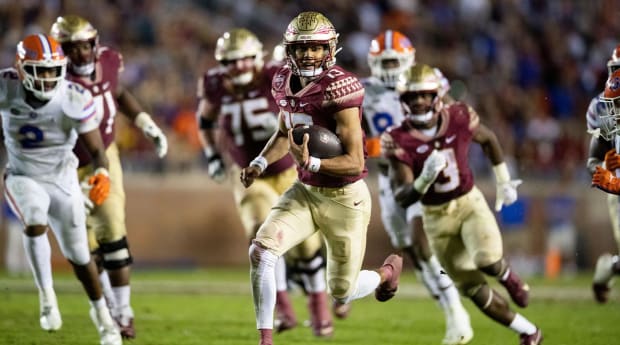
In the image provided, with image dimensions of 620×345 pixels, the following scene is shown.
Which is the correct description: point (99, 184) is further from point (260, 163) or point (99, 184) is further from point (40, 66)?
point (260, 163)

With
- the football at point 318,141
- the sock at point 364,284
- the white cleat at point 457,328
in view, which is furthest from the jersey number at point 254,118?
the football at point 318,141

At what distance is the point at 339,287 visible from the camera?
6.21m

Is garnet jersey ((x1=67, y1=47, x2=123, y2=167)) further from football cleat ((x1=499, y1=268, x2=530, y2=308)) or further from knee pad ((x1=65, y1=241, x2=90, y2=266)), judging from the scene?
football cleat ((x1=499, y1=268, x2=530, y2=308))

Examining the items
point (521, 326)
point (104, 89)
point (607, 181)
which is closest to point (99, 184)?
point (104, 89)

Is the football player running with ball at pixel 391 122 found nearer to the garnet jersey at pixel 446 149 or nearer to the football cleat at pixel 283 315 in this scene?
the garnet jersey at pixel 446 149

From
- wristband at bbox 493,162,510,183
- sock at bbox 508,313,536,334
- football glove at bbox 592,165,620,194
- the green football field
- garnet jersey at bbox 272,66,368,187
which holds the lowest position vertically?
the green football field

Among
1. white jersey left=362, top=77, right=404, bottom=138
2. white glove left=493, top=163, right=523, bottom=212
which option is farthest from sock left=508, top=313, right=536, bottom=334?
white jersey left=362, top=77, right=404, bottom=138

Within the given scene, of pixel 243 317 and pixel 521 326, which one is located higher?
pixel 521 326

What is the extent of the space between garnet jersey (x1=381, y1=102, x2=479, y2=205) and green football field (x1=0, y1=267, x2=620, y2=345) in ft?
3.49

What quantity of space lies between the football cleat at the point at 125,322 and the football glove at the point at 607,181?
3120 mm

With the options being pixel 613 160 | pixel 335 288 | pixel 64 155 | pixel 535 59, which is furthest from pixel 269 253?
pixel 535 59

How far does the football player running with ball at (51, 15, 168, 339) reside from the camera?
7637 millimetres

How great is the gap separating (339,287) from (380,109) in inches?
102

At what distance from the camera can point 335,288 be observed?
20.4ft
